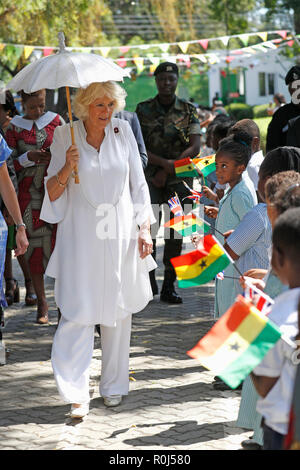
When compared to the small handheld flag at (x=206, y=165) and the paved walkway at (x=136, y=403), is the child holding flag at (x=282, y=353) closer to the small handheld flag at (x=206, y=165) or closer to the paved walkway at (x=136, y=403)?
the paved walkway at (x=136, y=403)

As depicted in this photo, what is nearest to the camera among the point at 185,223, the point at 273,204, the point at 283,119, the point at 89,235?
the point at 273,204

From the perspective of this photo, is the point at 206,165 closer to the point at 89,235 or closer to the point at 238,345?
the point at 89,235

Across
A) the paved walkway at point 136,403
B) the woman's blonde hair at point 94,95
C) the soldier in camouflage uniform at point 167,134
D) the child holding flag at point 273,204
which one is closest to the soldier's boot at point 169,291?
the soldier in camouflage uniform at point 167,134

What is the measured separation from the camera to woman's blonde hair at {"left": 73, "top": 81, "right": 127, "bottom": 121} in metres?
5.37

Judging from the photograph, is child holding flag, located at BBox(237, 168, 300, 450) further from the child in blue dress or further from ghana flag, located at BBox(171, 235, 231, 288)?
the child in blue dress

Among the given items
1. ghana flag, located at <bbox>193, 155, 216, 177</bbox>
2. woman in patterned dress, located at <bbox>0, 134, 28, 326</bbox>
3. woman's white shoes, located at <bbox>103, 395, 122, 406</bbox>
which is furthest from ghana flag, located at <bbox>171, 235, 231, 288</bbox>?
ghana flag, located at <bbox>193, 155, 216, 177</bbox>

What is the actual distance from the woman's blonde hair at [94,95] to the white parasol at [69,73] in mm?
79

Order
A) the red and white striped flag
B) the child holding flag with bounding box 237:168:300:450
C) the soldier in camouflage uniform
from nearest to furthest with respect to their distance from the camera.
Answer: the red and white striped flag
the child holding flag with bounding box 237:168:300:450
the soldier in camouflage uniform

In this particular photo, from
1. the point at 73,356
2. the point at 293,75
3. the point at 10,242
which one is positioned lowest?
the point at 73,356

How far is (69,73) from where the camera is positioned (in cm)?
533

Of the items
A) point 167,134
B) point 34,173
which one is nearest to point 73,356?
point 34,173

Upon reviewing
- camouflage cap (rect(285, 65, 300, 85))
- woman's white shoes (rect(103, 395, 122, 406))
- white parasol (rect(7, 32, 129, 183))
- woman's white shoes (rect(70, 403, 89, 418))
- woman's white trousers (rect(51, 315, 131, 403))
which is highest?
white parasol (rect(7, 32, 129, 183))

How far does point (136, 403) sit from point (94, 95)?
6.79 ft

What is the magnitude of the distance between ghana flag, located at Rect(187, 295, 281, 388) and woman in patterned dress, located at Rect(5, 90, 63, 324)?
5167mm
